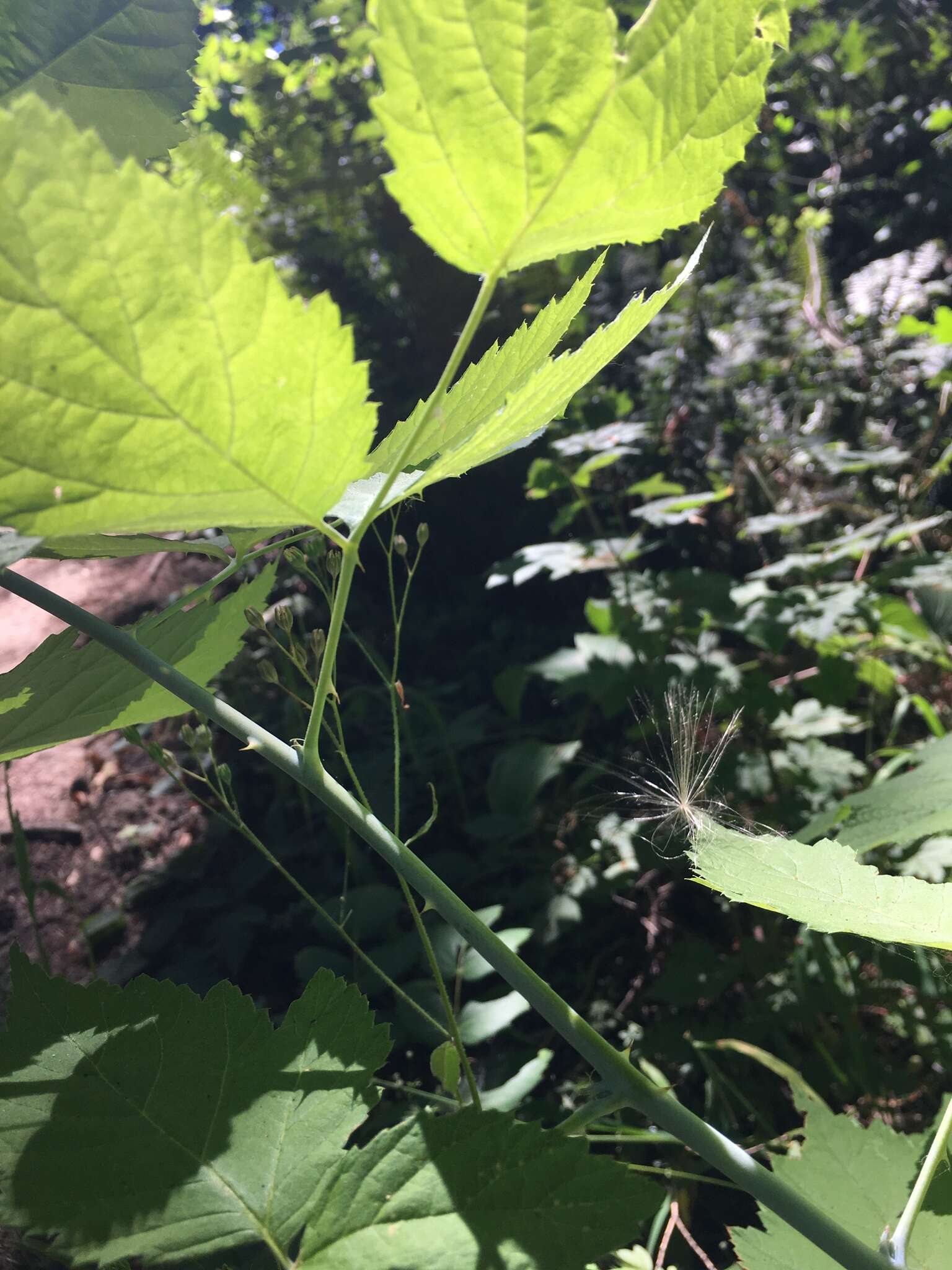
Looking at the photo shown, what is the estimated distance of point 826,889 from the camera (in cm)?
46

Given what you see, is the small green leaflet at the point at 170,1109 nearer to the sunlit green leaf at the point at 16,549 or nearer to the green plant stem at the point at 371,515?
the green plant stem at the point at 371,515

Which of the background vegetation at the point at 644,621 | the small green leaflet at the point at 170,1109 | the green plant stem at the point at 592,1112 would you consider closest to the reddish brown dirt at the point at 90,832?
the background vegetation at the point at 644,621

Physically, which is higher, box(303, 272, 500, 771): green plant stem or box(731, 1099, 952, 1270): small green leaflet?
box(303, 272, 500, 771): green plant stem

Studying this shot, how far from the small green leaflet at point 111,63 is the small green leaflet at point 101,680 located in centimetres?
28

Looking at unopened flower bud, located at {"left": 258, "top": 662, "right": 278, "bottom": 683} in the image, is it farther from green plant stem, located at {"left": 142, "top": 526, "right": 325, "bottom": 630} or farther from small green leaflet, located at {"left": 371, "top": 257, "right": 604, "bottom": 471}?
small green leaflet, located at {"left": 371, "top": 257, "right": 604, "bottom": 471}

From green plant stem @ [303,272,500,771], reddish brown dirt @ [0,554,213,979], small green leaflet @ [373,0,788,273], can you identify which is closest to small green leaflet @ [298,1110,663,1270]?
green plant stem @ [303,272,500,771]

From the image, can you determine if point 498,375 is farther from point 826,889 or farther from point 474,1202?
point 474,1202

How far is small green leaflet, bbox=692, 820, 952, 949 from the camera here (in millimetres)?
406

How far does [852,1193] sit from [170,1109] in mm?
627

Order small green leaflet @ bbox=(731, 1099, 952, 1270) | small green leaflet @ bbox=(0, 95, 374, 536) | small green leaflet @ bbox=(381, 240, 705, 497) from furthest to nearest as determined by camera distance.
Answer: small green leaflet @ bbox=(731, 1099, 952, 1270) → small green leaflet @ bbox=(381, 240, 705, 497) → small green leaflet @ bbox=(0, 95, 374, 536)

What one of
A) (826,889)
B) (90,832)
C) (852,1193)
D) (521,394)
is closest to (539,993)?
(826,889)

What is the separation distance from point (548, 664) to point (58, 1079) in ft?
4.73

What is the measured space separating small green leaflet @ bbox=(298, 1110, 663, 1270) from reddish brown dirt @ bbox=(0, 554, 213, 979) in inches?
55.7

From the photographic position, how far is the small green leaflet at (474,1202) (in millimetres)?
422
